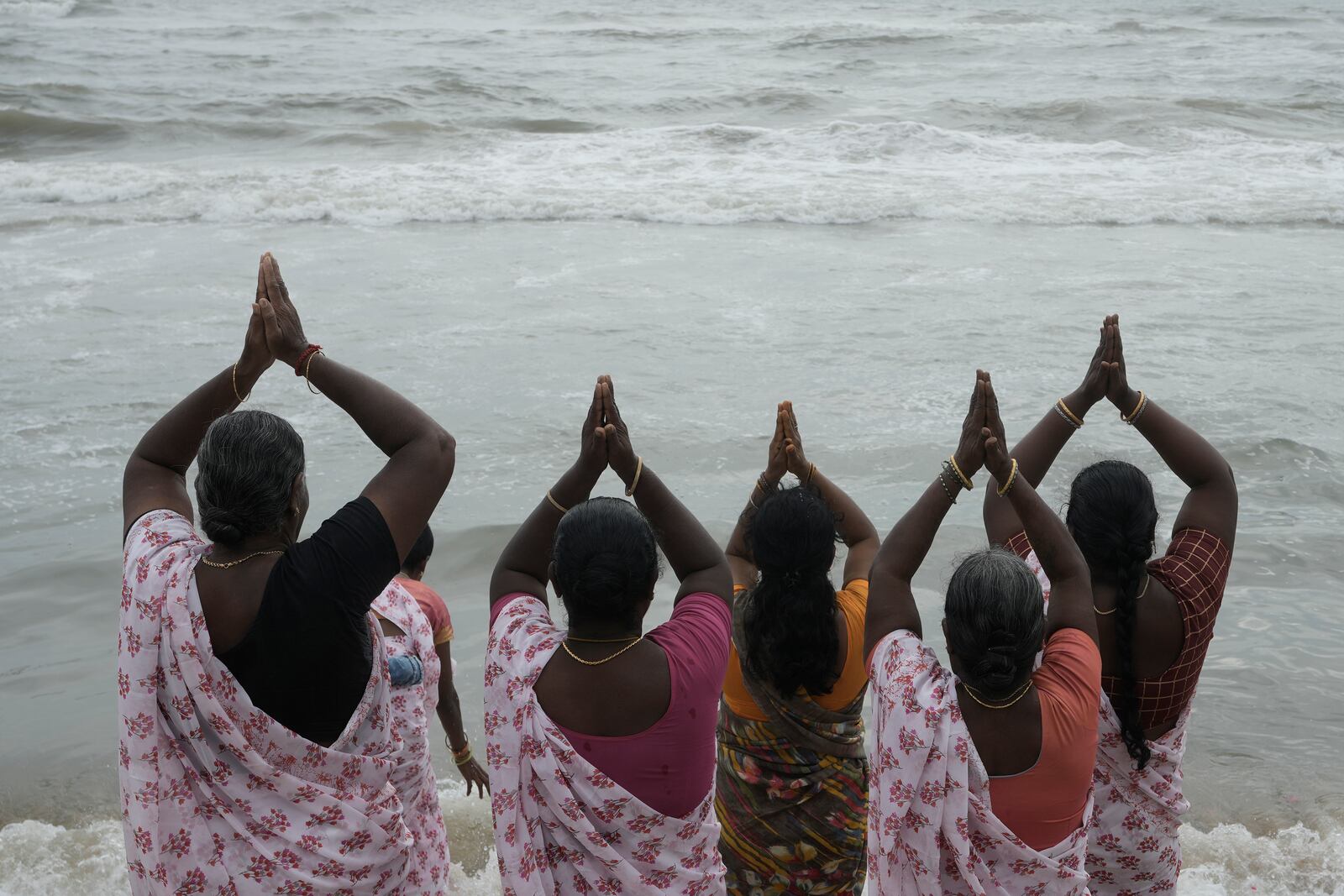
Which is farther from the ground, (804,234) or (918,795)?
(918,795)

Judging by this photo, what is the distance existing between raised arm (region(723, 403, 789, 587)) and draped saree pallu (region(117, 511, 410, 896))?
893 mm

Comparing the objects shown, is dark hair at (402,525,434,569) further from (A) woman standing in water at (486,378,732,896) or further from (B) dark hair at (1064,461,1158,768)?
(B) dark hair at (1064,461,1158,768)

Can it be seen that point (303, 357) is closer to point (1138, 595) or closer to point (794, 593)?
point (794, 593)

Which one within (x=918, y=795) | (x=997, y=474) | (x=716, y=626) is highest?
(x=997, y=474)

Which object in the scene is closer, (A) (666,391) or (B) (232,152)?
(A) (666,391)

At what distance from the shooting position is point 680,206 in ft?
41.3

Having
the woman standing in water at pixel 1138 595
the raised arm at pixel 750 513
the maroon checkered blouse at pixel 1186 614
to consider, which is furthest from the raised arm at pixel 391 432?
the maroon checkered blouse at pixel 1186 614

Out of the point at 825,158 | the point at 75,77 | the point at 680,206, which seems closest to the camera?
the point at 680,206

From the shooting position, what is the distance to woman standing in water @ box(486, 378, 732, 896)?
2145 millimetres

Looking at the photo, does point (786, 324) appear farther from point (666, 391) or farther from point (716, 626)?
point (716, 626)

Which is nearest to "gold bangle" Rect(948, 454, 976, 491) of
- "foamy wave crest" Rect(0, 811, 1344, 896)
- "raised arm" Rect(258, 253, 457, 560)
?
"raised arm" Rect(258, 253, 457, 560)

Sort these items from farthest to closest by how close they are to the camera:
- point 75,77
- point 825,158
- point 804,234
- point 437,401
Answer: point 75,77 < point 825,158 < point 804,234 < point 437,401

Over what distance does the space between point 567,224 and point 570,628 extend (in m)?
10.2

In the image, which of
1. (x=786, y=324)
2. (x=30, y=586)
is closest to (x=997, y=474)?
(x=30, y=586)
